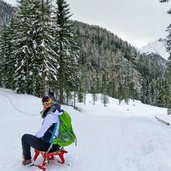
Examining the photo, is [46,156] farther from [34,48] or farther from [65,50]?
[65,50]

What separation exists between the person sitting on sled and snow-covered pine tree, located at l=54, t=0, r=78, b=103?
98.4 feet

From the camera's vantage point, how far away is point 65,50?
38.1m

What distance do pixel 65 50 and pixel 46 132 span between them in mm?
30892

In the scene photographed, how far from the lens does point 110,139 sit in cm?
1309

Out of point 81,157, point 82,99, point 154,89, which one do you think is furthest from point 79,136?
point 154,89

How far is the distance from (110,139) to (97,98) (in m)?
82.0

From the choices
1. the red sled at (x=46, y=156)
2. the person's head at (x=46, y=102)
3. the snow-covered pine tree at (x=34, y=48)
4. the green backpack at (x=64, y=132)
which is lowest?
the red sled at (x=46, y=156)

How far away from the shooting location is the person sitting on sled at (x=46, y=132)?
7.61 metres

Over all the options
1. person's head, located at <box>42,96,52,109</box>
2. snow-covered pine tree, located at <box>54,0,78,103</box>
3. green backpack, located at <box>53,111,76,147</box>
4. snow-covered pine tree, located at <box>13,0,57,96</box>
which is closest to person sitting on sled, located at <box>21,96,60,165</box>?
person's head, located at <box>42,96,52,109</box>

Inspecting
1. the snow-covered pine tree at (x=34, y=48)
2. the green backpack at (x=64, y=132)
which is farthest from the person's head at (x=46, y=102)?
the snow-covered pine tree at (x=34, y=48)

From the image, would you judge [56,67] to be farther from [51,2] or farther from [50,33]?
[51,2]

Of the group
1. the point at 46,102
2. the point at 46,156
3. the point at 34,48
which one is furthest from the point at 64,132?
the point at 34,48

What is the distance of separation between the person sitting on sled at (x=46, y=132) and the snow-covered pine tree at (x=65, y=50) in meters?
30.0

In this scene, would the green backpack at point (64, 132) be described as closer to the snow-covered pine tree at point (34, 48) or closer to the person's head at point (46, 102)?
the person's head at point (46, 102)
